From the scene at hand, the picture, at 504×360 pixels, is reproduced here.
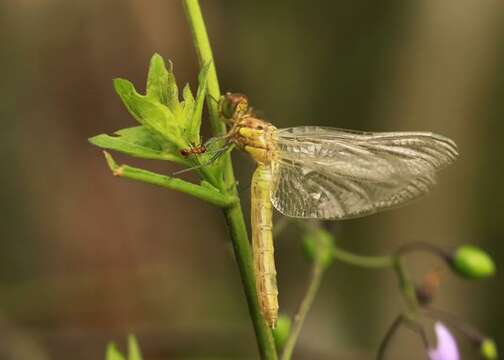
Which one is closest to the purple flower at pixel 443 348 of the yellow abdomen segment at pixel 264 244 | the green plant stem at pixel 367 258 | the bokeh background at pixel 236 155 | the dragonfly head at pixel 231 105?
the green plant stem at pixel 367 258

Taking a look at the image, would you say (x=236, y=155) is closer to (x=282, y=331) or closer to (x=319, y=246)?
(x=319, y=246)

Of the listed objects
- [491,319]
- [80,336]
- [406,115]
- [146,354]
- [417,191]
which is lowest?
[491,319]

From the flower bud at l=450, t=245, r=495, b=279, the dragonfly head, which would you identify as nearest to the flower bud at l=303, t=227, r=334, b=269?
the flower bud at l=450, t=245, r=495, b=279

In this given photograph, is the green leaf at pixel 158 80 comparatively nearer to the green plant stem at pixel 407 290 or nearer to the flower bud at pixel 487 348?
the green plant stem at pixel 407 290

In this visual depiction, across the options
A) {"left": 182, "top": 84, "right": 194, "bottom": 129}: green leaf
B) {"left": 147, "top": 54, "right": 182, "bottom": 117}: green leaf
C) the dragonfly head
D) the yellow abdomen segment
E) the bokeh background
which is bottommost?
the bokeh background

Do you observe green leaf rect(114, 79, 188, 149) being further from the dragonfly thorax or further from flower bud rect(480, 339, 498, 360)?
flower bud rect(480, 339, 498, 360)

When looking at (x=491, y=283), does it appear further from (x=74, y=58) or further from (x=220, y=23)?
(x=74, y=58)

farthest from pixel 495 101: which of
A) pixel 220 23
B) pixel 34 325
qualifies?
pixel 34 325
